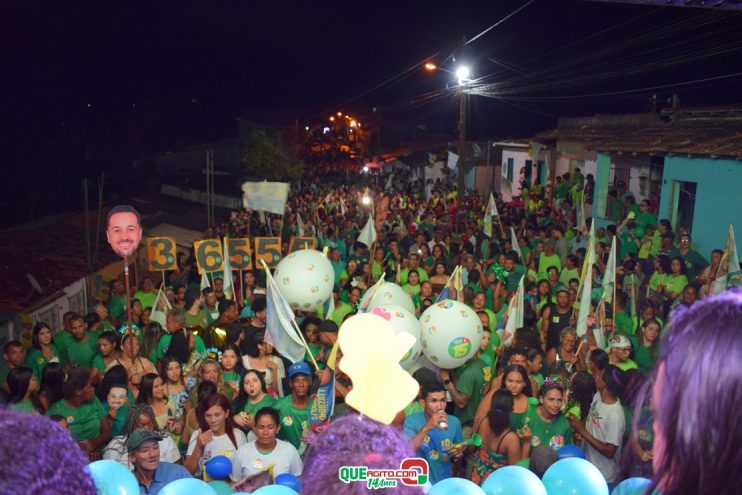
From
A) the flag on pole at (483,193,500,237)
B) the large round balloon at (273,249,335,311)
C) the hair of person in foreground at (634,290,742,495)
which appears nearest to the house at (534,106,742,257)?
the flag on pole at (483,193,500,237)

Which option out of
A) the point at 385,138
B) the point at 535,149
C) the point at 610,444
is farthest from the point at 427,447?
the point at 385,138

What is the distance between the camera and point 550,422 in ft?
16.5

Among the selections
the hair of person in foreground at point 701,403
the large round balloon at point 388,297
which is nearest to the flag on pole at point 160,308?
the large round balloon at point 388,297

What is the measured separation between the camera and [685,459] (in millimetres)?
1053

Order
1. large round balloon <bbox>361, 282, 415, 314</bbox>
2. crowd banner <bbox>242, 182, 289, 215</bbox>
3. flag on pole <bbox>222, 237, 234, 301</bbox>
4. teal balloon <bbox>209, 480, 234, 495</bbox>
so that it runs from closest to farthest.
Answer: teal balloon <bbox>209, 480, 234, 495</bbox>
large round balloon <bbox>361, 282, 415, 314</bbox>
flag on pole <bbox>222, 237, 234, 301</bbox>
crowd banner <bbox>242, 182, 289, 215</bbox>

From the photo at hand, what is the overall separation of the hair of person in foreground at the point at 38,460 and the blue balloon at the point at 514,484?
2653mm

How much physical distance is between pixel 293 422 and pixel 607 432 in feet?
8.07

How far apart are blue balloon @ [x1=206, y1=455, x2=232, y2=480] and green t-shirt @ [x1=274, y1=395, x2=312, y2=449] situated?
999mm

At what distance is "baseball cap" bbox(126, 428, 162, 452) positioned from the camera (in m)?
4.32

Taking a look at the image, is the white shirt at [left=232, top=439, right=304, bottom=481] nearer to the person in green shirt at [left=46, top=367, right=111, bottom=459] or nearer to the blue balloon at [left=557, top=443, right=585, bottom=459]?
the person in green shirt at [left=46, top=367, right=111, bottom=459]

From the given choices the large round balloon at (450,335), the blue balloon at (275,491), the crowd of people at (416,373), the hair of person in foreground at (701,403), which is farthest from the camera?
the large round balloon at (450,335)

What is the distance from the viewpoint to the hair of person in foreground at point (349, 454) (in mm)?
1686

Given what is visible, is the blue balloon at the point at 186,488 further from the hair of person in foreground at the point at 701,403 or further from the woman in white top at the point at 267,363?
the woman in white top at the point at 267,363

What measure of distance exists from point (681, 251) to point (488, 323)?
162 inches
